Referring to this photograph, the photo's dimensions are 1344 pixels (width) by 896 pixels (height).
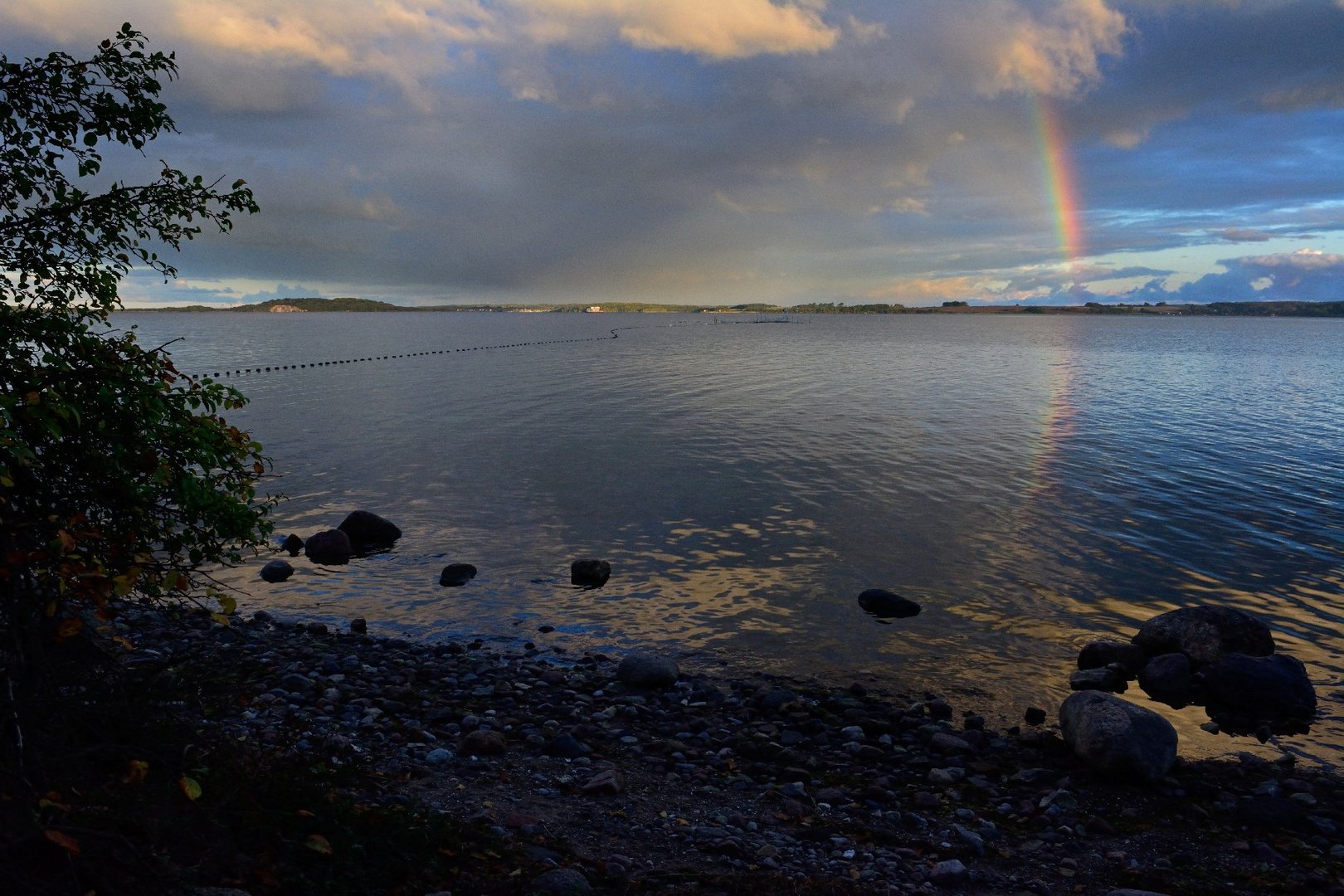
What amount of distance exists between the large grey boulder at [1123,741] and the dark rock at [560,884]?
10.6 m

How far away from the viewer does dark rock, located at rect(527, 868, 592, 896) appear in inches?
382

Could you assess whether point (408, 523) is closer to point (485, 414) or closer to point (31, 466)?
point (31, 466)

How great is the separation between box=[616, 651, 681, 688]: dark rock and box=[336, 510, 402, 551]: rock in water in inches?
589

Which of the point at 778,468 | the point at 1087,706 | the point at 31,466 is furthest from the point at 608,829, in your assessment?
the point at 778,468

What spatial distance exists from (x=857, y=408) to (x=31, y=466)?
219ft

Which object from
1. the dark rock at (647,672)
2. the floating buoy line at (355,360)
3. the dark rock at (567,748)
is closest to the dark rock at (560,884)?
the dark rock at (567,748)

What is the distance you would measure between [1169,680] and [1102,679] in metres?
1.49

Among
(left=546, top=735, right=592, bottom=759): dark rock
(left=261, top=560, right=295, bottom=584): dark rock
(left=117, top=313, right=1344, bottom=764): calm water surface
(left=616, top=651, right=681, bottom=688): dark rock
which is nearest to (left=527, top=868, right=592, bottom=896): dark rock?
(left=546, top=735, right=592, bottom=759): dark rock

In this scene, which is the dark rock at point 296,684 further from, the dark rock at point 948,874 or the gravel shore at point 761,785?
the dark rock at point 948,874

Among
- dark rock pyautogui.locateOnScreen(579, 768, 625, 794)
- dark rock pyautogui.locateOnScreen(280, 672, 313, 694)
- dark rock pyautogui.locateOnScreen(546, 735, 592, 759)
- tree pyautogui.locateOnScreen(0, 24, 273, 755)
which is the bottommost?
dark rock pyautogui.locateOnScreen(546, 735, 592, 759)

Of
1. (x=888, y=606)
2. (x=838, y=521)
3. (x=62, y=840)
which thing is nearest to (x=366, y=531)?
(x=838, y=521)

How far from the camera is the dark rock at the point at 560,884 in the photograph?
31.9ft

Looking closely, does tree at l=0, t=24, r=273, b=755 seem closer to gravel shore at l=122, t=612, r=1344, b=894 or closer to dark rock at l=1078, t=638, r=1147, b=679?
gravel shore at l=122, t=612, r=1344, b=894

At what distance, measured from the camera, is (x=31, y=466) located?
8.38 m
